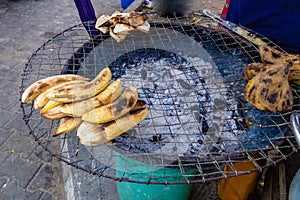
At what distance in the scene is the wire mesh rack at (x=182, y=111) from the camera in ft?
5.18

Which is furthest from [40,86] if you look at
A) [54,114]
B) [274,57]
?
[274,57]

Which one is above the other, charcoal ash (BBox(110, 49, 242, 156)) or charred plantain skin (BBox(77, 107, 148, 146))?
charred plantain skin (BBox(77, 107, 148, 146))

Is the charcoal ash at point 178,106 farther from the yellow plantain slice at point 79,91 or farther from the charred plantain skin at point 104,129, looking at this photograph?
the yellow plantain slice at point 79,91

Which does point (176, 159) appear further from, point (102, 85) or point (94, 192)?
point (94, 192)

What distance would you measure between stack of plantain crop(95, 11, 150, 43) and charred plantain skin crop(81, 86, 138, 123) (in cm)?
91

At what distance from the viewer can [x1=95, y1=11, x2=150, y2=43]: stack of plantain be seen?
7.76 ft

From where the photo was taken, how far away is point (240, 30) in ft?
8.05

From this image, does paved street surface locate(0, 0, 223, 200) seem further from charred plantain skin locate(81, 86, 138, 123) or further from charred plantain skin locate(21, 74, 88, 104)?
charred plantain skin locate(81, 86, 138, 123)

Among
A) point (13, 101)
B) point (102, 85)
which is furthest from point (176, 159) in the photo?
point (13, 101)

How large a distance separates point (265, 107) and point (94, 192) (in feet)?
5.73

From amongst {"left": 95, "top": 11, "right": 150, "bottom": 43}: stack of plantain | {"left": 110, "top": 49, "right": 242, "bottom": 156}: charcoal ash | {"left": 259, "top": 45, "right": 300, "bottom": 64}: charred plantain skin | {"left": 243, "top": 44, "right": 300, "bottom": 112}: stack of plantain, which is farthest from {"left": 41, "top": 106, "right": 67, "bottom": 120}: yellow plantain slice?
{"left": 259, "top": 45, "right": 300, "bottom": 64}: charred plantain skin

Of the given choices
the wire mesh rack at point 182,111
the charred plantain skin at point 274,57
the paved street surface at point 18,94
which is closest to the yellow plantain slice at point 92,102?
the wire mesh rack at point 182,111

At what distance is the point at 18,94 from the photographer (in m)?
3.96

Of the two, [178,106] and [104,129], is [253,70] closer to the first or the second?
[178,106]
